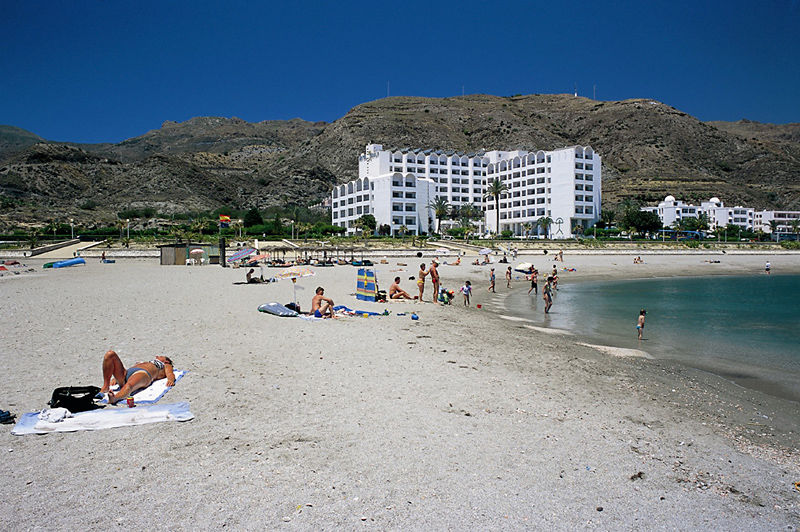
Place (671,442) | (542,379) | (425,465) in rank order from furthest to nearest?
(542,379) → (671,442) → (425,465)

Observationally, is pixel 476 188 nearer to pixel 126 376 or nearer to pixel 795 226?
pixel 795 226

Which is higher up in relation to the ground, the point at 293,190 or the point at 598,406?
the point at 293,190

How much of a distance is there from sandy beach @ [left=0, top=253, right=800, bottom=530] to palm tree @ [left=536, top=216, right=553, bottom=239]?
3175 inches

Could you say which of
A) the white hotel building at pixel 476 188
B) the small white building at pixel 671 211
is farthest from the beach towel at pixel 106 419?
the small white building at pixel 671 211

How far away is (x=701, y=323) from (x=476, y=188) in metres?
94.3

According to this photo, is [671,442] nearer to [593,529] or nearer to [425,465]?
[593,529]

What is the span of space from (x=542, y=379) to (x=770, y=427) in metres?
3.18

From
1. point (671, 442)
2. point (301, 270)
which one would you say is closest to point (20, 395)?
point (671, 442)

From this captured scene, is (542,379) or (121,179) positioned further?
(121,179)

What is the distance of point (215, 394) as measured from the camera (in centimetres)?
711

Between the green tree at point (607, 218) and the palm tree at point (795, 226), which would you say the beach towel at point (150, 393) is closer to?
the green tree at point (607, 218)

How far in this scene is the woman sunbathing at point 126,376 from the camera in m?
6.70

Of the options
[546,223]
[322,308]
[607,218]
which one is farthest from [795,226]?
[322,308]

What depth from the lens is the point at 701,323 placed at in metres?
18.2
